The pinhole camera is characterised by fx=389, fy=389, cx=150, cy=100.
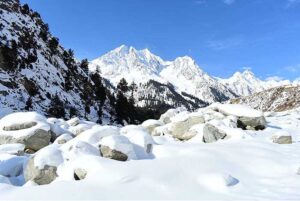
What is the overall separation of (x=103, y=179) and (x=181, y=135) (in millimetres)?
11863

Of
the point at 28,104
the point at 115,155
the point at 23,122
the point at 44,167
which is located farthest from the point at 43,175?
the point at 28,104

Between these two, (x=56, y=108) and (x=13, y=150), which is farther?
(x=56, y=108)

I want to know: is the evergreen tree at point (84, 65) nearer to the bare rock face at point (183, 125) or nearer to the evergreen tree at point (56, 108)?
the evergreen tree at point (56, 108)

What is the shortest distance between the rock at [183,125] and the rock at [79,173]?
1061cm

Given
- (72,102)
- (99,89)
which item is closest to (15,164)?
(72,102)

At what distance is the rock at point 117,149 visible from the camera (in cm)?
1471

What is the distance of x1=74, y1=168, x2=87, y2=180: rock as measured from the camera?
12656mm

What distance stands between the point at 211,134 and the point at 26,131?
11.0 metres

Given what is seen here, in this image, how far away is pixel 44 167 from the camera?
13.8 metres

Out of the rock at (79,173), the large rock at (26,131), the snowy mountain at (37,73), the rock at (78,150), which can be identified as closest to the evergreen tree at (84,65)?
the snowy mountain at (37,73)

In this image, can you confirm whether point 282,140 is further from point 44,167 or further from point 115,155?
point 44,167

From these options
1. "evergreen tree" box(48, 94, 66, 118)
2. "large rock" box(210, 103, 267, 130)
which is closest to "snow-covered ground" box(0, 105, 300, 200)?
"large rock" box(210, 103, 267, 130)

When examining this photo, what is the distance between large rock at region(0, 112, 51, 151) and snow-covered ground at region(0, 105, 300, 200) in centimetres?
520

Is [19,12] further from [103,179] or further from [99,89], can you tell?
[103,179]
